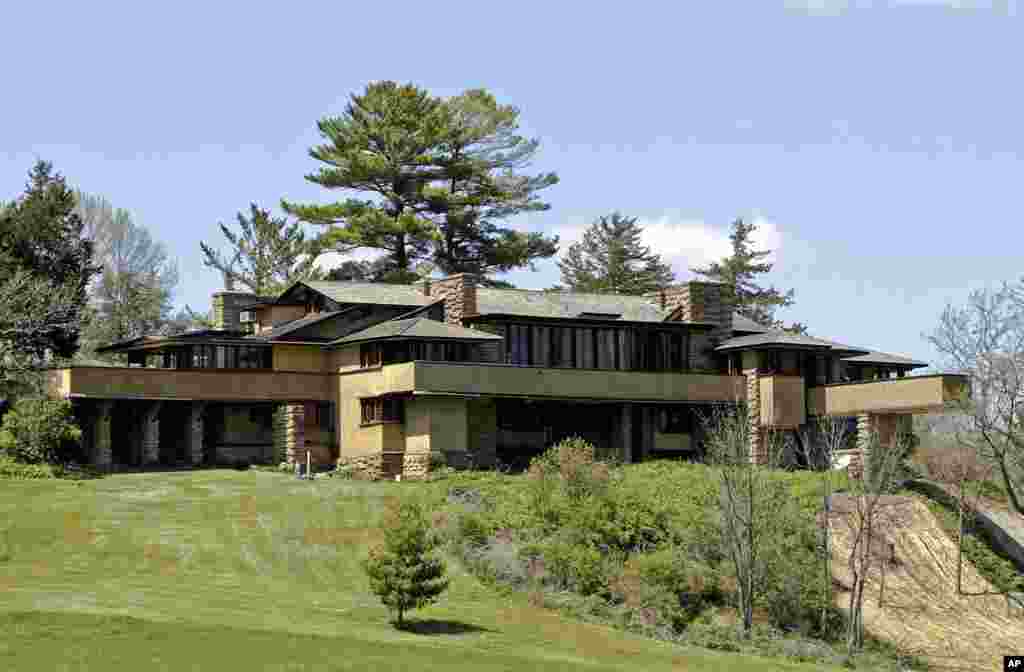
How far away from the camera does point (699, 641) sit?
41.2 meters

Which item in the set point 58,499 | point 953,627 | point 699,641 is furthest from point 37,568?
point 953,627

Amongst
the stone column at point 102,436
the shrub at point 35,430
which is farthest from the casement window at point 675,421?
the shrub at point 35,430

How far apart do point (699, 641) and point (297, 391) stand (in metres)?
26.5

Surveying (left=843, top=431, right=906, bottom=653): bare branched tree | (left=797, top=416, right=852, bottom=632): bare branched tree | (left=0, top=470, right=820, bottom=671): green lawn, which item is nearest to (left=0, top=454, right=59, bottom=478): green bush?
(left=0, top=470, right=820, bottom=671): green lawn

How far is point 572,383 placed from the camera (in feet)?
207

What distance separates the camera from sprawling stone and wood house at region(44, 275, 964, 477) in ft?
196

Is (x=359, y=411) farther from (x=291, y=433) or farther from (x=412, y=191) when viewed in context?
(x=412, y=191)

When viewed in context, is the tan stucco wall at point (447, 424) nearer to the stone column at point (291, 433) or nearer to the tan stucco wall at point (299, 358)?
the stone column at point (291, 433)

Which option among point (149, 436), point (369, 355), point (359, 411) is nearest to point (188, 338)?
point (149, 436)

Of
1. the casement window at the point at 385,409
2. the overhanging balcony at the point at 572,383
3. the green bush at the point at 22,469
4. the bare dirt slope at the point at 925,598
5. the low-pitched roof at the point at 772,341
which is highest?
the low-pitched roof at the point at 772,341

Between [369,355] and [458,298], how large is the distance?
4.44m

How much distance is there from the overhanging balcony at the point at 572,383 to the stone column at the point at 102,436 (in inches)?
460

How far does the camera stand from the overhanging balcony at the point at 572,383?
2327 inches

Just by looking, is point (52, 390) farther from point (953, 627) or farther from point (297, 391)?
point (953, 627)
